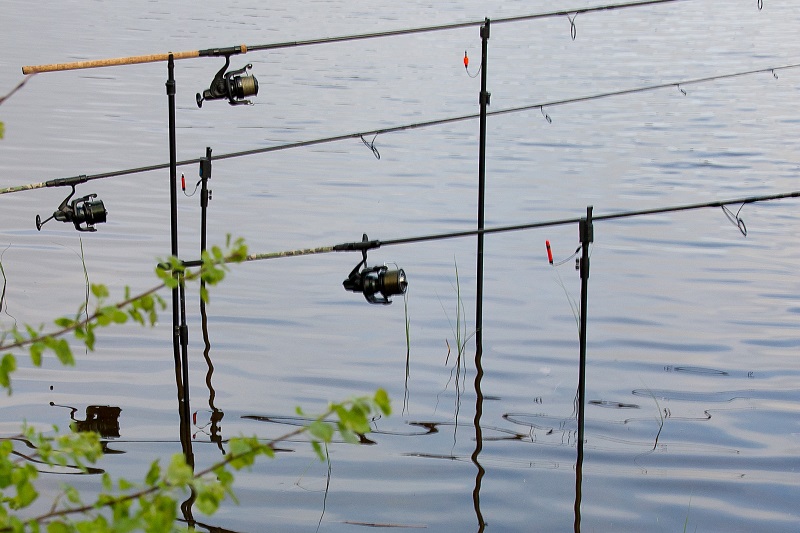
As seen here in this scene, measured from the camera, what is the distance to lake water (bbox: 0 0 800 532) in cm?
515

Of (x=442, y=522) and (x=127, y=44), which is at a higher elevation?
(x=127, y=44)

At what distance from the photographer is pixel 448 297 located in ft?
25.8

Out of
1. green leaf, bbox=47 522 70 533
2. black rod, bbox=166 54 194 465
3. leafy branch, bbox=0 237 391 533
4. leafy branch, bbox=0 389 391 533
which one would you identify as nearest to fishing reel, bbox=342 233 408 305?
black rod, bbox=166 54 194 465

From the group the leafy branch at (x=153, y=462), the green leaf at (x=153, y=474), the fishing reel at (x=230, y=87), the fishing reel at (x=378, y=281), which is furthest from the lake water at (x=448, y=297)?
the green leaf at (x=153, y=474)

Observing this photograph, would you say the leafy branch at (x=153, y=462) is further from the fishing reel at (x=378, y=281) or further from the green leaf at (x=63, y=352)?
the fishing reel at (x=378, y=281)

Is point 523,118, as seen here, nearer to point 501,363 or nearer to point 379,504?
point 501,363

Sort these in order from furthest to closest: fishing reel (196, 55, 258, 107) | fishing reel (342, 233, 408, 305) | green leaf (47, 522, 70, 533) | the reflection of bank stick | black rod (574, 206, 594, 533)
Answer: fishing reel (196, 55, 258, 107) < the reflection of bank stick < fishing reel (342, 233, 408, 305) < black rod (574, 206, 594, 533) < green leaf (47, 522, 70, 533)

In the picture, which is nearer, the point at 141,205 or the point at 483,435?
the point at 483,435

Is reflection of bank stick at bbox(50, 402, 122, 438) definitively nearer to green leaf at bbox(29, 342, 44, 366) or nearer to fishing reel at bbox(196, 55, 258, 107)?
fishing reel at bbox(196, 55, 258, 107)

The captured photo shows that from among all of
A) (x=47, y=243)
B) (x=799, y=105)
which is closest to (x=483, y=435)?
(x=47, y=243)

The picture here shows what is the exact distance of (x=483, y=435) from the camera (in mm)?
5664

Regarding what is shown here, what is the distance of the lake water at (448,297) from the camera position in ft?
16.9

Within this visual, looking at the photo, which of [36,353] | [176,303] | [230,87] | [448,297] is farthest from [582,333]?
[448,297]

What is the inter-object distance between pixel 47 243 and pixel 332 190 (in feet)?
10.1
